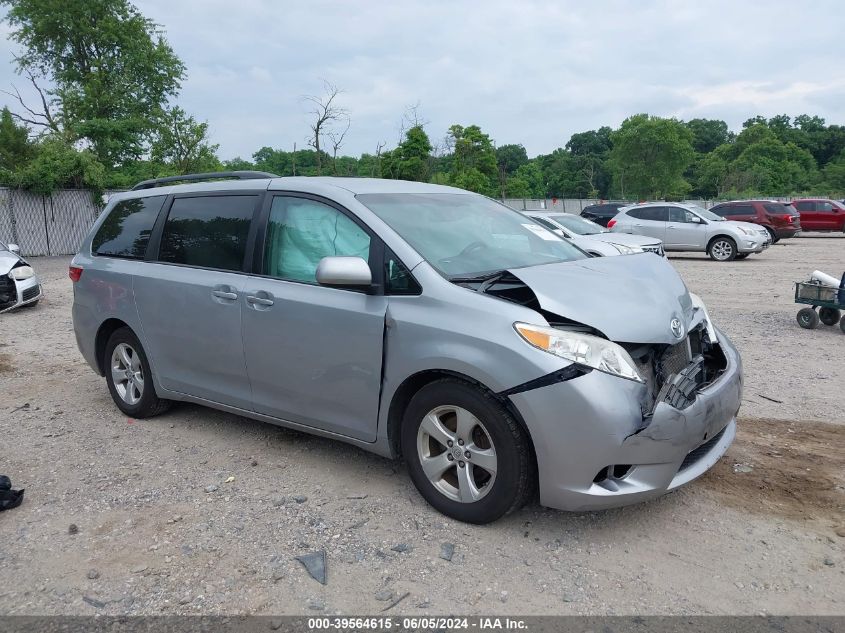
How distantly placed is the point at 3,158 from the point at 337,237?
34.6 metres

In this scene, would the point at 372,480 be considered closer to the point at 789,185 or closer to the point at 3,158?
the point at 3,158

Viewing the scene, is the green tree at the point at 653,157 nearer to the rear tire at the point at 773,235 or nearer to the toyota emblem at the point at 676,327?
the rear tire at the point at 773,235

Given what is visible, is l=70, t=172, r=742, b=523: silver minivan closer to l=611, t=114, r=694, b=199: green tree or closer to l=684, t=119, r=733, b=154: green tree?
l=611, t=114, r=694, b=199: green tree

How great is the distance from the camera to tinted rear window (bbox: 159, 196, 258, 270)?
442cm

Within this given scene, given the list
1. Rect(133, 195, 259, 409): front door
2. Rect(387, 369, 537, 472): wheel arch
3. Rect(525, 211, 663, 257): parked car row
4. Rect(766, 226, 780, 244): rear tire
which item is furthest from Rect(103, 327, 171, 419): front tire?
Rect(766, 226, 780, 244): rear tire

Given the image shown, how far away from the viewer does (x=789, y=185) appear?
78.1 meters

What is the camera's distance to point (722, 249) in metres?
19.3

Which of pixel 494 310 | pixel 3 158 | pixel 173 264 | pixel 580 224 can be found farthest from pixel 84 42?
pixel 494 310

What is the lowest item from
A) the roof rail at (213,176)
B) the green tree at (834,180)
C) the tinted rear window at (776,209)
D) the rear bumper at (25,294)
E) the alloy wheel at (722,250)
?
the rear bumper at (25,294)

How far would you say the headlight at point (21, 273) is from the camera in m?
10.9

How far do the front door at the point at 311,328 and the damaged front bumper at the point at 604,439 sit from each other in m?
0.98

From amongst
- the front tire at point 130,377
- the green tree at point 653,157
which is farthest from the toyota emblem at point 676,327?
the green tree at point 653,157

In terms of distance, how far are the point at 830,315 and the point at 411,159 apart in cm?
2176

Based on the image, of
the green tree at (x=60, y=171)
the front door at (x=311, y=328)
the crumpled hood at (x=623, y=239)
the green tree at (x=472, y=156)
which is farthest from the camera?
the green tree at (x=472, y=156)
